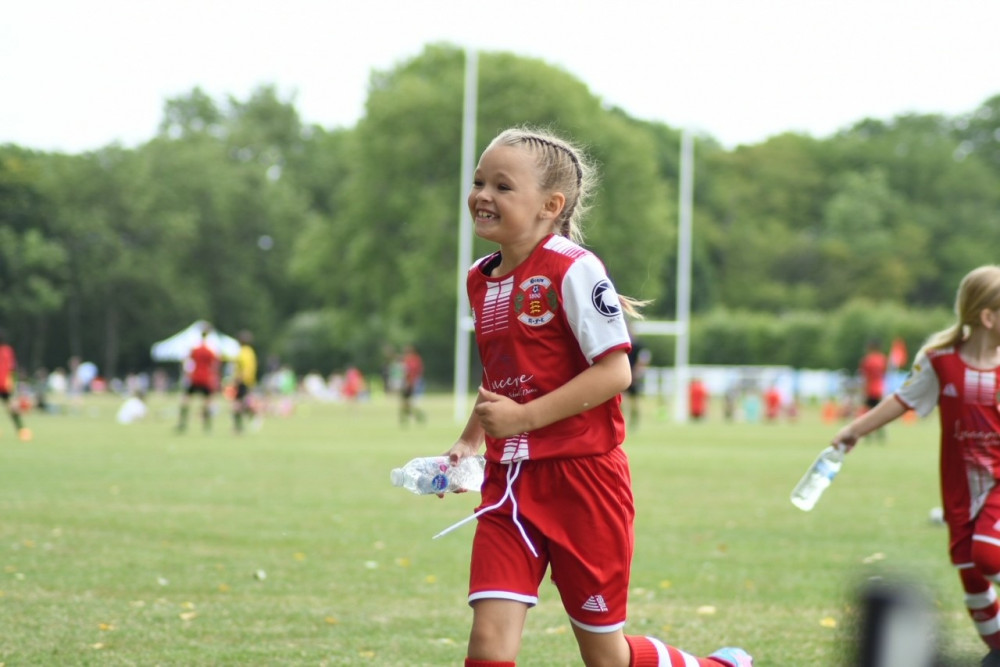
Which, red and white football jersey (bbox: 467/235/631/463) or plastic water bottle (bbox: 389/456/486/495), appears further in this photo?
plastic water bottle (bbox: 389/456/486/495)

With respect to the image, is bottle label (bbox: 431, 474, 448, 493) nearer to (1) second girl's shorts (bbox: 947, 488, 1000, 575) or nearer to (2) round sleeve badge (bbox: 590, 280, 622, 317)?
(2) round sleeve badge (bbox: 590, 280, 622, 317)

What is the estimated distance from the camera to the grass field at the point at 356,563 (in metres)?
6.09

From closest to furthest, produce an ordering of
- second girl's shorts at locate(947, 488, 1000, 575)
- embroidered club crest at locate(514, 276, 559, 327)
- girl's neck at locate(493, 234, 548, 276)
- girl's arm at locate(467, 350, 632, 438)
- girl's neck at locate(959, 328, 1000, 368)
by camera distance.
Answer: girl's arm at locate(467, 350, 632, 438) < embroidered club crest at locate(514, 276, 559, 327) < girl's neck at locate(493, 234, 548, 276) < second girl's shorts at locate(947, 488, 1000, 575) < girl's neck at locate(959, 328, 1000, 368)

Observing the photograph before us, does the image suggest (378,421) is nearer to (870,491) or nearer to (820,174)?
(870,491)

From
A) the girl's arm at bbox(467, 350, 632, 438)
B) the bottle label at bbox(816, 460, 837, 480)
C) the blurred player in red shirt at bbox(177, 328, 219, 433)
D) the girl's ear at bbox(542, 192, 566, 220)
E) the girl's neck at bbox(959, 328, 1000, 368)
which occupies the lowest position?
the blurred player in red shirt at bbox(177, 328, 219, 433)

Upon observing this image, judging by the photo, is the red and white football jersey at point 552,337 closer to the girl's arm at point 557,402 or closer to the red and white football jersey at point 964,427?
the girl's arm at point 557,402

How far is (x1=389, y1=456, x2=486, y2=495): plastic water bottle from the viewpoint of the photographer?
4020 mm

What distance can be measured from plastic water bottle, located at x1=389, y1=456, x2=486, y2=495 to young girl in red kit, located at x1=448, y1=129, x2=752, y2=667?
1.7 inches

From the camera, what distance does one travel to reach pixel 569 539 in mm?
3836

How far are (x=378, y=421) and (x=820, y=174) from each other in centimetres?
6247

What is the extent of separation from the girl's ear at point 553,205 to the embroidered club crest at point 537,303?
23 cm

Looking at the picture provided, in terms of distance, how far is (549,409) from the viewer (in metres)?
3.79

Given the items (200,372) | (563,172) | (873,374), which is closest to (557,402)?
(563,172)

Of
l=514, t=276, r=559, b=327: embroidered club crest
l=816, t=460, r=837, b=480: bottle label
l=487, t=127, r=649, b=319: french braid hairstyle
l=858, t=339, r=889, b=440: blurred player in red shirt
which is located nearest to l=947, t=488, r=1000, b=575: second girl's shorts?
l=816, t=460, r=837, b=480: bottle label
